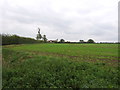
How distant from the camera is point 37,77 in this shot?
5.02 meters

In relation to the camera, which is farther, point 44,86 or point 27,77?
point 27,77

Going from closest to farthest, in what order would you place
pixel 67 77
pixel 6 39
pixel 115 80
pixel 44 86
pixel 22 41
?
pixel 44 86
pixel 115 80
pixel 67 77
pixel 6 39
pixel 22 41

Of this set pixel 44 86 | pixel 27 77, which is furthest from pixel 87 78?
pixel 27 77

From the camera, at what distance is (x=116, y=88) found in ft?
13.0

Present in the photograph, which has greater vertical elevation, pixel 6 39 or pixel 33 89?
pixel 6 39

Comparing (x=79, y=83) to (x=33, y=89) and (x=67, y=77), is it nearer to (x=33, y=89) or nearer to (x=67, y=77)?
(x=67, y=77)

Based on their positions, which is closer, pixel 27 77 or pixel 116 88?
pixel 116 88

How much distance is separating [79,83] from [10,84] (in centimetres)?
313

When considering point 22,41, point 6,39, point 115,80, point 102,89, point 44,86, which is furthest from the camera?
point 22,41

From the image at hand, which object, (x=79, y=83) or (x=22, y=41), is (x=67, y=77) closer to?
(x=79, y=83)

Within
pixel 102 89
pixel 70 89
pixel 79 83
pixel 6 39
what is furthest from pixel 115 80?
pixel 6 39

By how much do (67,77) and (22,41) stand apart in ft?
125

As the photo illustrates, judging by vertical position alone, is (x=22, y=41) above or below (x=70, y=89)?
above

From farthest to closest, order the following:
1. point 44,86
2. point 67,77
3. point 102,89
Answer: point 67,77 → point 44,86 → point 102,89
